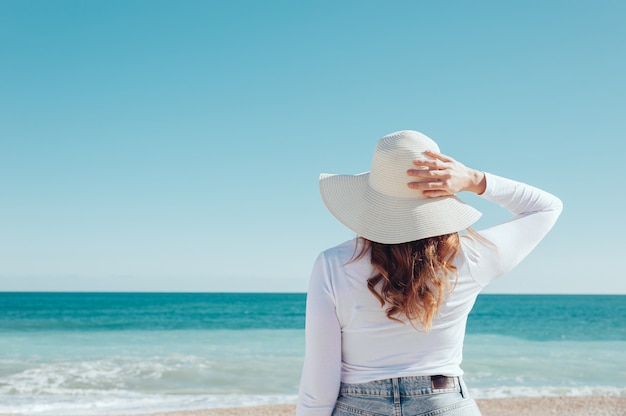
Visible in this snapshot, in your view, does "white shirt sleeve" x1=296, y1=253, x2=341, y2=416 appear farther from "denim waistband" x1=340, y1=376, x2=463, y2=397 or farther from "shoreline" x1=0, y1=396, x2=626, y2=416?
"shoreline" x1=0, y1=396, x2=626, y2=416

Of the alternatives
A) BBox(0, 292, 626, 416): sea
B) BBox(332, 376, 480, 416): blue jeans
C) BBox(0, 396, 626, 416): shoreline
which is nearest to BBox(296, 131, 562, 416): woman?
BBox(332, 376, 480, 416): blue jeans

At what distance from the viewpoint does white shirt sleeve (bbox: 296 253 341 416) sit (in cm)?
132

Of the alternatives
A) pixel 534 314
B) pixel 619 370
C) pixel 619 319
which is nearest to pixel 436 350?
pixel 619 370

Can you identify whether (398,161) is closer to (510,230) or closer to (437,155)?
(437,155)

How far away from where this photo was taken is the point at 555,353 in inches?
590

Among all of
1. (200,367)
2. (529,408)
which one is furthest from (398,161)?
(200,367)

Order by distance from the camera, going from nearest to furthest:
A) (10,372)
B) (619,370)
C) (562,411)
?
(562,411) → (10,372) → (619,370)

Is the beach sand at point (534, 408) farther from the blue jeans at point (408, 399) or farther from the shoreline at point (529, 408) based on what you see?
the blue jeans at point (408, 399)

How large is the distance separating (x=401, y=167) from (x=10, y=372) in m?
11.4

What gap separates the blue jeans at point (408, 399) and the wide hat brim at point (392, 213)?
1.05 ft

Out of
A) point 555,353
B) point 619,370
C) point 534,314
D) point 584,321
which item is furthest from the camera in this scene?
point 534,314

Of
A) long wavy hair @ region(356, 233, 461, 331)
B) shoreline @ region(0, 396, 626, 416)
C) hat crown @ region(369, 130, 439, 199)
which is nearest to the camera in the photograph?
long wavy hair @ region(356, 233, 461, 331)

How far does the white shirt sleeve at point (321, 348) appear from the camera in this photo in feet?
4.32

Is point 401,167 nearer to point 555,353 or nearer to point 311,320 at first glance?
point 311,320
